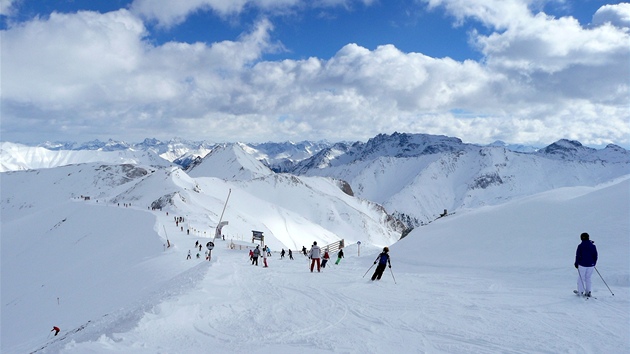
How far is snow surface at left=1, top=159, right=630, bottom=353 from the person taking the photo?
1020 cm

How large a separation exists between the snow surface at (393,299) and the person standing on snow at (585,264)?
70 centimetres

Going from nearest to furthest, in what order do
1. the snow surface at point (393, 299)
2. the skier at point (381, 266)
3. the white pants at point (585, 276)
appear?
1. the snow surface at point (393, 299)
2. the white pants at point (585, 276)
3. the skier at point (381, 266)

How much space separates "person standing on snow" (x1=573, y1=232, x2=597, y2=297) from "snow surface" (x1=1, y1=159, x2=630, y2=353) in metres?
0.70

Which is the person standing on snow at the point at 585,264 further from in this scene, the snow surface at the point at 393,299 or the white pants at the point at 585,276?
the snow surface at the point at 393,299

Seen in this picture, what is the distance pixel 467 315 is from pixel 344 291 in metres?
5.59

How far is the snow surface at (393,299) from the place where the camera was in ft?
33.5

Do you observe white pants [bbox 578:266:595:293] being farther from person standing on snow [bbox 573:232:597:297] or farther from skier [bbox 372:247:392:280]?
skier [bbox 372:247:392:280]

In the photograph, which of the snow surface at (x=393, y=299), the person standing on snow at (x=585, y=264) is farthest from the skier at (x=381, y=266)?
the person standing on snow at (x=585, y=264)

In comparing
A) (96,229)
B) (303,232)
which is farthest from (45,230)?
(303,232)

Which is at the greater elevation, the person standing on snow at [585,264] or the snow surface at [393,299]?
the person standing on snow at [585,264]

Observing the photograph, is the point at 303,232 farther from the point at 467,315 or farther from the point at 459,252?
the point at 467,315

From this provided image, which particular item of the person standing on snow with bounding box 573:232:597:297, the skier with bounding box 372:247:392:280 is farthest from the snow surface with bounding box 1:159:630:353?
the person standing on snow with bounding box 573:232:597:297

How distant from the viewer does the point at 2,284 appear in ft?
164

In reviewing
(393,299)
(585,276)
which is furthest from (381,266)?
(585,276)
